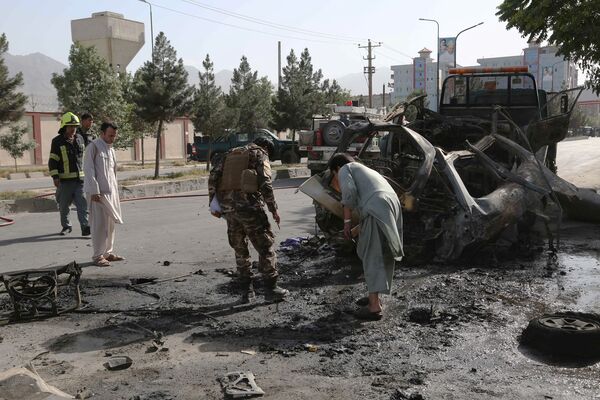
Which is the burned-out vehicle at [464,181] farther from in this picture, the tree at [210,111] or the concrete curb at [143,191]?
the tree at [210,111]

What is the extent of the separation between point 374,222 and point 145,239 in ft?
15.9

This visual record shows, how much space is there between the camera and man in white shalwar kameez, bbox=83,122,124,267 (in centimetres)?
674

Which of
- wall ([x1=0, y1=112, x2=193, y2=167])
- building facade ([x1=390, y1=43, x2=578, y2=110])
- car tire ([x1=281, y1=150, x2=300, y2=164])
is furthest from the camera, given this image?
building facade ([x1=390, y1=43, x2=578, y2=110])

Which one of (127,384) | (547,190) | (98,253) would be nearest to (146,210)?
(98,253)

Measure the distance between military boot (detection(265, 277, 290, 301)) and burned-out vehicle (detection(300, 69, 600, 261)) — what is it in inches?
48.1

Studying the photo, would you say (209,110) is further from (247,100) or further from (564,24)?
(564,24)

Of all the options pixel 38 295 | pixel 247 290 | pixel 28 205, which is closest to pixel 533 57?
pixel 28 205

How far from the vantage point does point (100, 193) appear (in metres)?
6.76

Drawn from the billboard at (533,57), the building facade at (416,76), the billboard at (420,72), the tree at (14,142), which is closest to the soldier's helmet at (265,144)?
the tree at (14,142)

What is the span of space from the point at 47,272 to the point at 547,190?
5.61 metres

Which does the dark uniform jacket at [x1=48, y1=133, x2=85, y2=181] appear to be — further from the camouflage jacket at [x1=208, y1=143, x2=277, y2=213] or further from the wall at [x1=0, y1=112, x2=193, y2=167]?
the wall at [x1=0, y1=112, x2=193, y2=167]

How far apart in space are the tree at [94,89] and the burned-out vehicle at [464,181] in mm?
15586

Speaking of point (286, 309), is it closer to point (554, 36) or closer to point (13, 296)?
point (13, 296)

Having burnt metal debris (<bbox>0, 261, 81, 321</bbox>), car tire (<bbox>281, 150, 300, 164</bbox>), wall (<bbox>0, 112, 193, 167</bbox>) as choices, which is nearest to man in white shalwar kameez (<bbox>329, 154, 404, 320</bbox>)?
burnt metal debris (<bbox>0, 261, 81, 321</bbox>)
